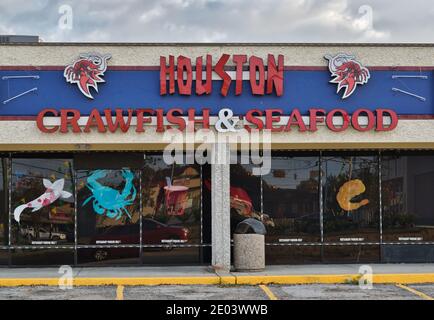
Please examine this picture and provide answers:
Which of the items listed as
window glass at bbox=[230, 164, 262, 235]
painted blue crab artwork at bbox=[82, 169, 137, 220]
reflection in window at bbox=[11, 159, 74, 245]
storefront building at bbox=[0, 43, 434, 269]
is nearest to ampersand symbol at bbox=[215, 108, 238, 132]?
storefront building at bbox=[0, 43, 434, 269]

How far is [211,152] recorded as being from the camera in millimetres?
18641

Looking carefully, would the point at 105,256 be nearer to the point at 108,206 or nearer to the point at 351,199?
the point at 108,206

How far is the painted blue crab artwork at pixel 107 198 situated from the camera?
19.9 metres

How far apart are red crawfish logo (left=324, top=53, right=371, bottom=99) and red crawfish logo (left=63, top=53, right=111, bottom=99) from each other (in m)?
5.74

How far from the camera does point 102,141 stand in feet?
60.1

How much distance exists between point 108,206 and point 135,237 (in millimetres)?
1119

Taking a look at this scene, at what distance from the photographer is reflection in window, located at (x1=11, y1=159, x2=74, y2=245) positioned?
19766 mm

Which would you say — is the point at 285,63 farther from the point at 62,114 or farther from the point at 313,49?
the point at 62,114

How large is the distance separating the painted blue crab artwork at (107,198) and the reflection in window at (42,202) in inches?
23.1

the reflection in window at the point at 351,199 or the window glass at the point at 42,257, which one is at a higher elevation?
the reflection in window at the point at 351,199

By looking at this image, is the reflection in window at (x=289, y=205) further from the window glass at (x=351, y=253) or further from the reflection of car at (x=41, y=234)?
the reflection of car at (x=41, y=234)

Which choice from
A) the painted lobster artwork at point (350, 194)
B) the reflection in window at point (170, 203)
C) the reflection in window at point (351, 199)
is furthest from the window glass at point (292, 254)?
the reflection in window at point (170, 203)

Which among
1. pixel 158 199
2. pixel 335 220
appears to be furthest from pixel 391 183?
pixel 158 199

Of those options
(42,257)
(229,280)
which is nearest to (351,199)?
(229,280)
